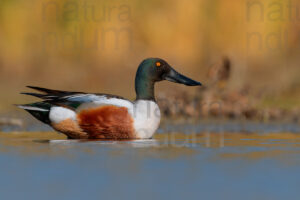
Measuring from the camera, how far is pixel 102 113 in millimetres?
7645

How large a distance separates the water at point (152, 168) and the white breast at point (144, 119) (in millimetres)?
157

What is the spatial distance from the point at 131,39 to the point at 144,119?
7.56m

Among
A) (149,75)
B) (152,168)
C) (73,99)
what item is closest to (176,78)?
(149,75)

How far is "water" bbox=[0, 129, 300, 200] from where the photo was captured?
487cm

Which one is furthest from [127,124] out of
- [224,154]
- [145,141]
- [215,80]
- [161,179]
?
[215,80]

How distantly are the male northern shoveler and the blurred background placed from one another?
6.09 metres

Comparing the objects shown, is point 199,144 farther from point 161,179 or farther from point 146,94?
point 161,179

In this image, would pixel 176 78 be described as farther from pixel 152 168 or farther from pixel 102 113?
pixel 152 168

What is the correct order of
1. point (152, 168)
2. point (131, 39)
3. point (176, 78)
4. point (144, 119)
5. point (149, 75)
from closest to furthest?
point (152, 168) < point (144, 119) < point (149, 75) < point (176, 78) < point (131, 39)

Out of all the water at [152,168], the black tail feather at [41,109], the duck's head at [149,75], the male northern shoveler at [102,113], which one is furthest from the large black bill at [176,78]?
the black tail feather at [41,109]

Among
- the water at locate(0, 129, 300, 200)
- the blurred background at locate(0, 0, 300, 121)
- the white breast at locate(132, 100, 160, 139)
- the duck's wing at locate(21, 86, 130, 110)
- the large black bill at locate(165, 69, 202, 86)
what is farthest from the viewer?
the blurred background at locate(0, 0, 300, 121)

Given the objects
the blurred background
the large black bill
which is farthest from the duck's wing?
the blurred background

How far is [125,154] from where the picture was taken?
21.3 feet

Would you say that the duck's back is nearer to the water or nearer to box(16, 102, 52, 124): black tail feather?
box(16, 102, 52, 124): black tail feather
